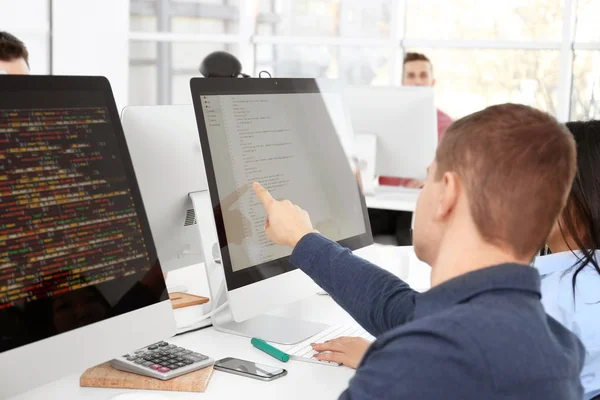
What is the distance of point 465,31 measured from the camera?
200 inches

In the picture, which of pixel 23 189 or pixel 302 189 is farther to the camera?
pixel 302 189

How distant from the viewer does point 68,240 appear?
3.58ft

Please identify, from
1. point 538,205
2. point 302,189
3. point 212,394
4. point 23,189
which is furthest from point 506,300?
point 302,189

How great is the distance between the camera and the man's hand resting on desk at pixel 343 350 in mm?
1372

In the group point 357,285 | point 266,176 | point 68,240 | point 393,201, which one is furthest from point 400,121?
point 68,240

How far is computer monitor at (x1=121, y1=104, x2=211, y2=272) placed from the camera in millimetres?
1566

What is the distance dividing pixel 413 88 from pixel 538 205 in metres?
2.37

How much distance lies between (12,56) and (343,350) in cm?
286

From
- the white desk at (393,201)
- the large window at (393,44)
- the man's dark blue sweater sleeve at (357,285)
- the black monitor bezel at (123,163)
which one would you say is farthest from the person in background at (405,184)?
the black monitor bezel at (123,163)

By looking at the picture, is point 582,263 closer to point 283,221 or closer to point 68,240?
point 283,221

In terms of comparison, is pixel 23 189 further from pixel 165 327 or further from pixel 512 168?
pixel 512 168

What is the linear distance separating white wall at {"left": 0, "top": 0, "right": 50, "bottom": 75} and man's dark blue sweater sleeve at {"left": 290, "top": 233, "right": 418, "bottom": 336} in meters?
4.18

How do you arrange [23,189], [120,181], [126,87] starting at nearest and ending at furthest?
[23,189] < [120,181] < [126,87]

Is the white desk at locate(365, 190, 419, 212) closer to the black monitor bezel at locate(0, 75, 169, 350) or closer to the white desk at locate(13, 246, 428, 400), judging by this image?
the white desk at locate(13, 246, 428, 400)
